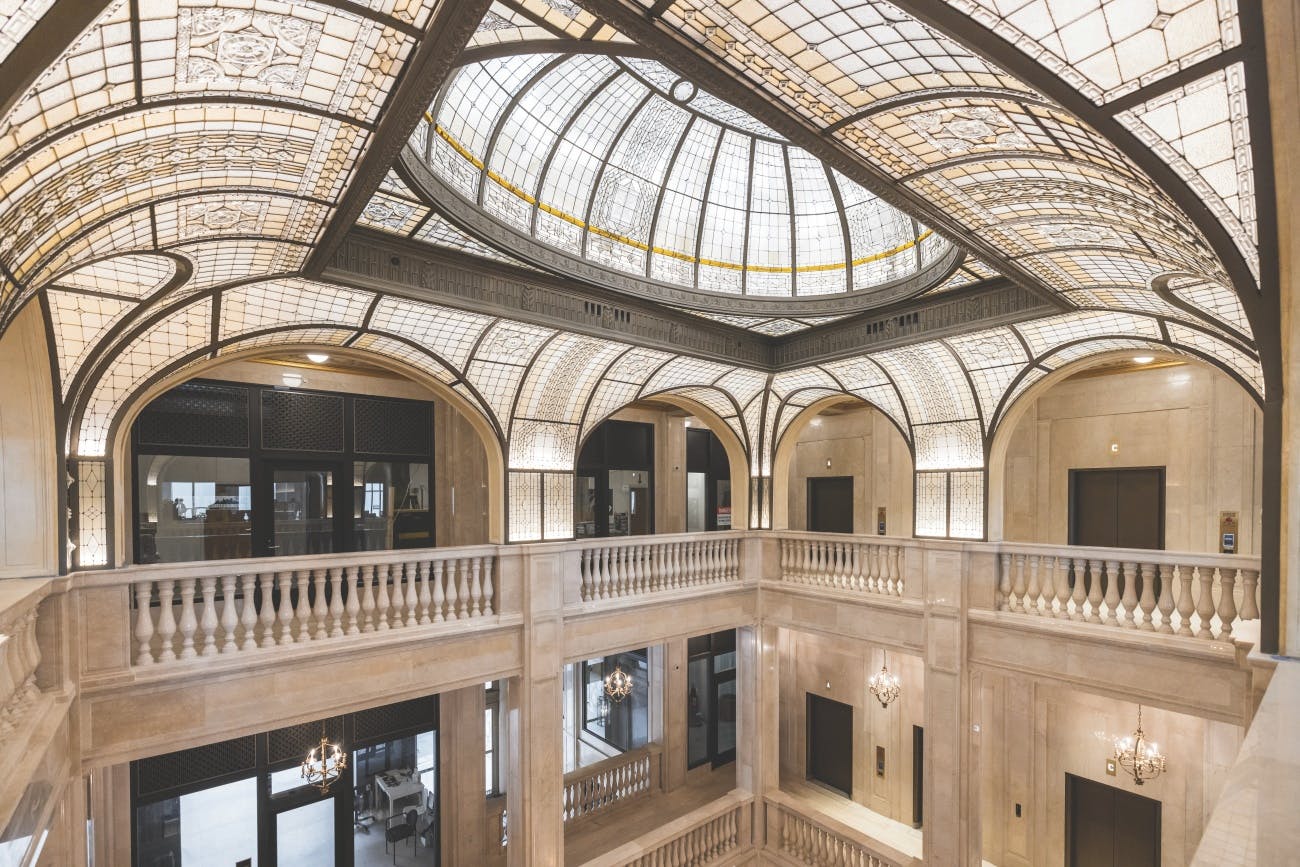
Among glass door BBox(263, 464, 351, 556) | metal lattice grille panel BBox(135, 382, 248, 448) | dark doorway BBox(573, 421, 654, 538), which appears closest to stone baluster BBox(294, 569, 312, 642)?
glass door BBox(263, 464, 351, 556)

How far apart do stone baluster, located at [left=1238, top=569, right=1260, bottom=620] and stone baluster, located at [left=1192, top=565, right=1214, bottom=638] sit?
0.71 ft

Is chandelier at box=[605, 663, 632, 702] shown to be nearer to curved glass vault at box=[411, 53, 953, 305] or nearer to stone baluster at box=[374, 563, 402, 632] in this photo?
stone baluster at box=[374, 563, 402, 632]

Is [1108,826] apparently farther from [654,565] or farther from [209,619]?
[209,619]

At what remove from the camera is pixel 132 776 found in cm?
689

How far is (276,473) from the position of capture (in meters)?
8.13

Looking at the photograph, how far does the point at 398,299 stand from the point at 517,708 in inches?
176

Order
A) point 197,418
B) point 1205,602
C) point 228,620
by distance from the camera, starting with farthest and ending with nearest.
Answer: point 197,418, point 1205,602, point 228,620

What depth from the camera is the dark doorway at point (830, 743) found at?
11.4 m

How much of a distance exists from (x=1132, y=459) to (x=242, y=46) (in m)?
10.2

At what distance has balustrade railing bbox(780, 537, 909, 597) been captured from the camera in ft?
25.9

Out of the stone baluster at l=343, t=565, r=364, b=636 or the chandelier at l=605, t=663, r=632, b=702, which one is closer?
the stone baluster at l=343, t=565, r=364, b=636

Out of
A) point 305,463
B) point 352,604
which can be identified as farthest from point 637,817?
point 305,463

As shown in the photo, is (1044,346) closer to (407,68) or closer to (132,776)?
(407,68)

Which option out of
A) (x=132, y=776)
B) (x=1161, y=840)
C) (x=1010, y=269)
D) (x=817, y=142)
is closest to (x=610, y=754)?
(x=132, y=776)
